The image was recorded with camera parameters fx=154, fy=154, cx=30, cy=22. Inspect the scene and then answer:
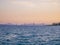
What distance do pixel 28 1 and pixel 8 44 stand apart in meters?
1.11

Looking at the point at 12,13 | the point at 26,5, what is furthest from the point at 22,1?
the point at 12,13

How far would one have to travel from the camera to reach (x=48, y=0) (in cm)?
360

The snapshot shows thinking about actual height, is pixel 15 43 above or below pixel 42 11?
below

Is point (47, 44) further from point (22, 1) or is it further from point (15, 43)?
point (22, 1)

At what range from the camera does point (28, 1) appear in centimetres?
357

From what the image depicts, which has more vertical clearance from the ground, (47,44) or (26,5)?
(26,5)

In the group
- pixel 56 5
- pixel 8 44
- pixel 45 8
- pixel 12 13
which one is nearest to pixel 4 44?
pixel 8 44

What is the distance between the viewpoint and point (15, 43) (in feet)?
12.1

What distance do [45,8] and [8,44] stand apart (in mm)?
1235

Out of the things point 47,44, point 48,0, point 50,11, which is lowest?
point 47,44

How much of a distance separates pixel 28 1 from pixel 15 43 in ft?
3.43

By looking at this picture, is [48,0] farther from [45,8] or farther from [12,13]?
[12,13]

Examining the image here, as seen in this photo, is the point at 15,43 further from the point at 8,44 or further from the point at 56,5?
the point at 56,5

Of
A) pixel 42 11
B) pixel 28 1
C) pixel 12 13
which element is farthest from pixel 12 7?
pixel 42 11
